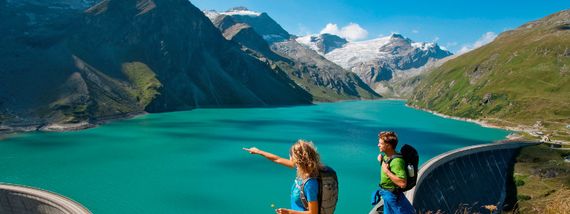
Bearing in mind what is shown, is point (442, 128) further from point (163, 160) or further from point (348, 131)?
point (163, 160)

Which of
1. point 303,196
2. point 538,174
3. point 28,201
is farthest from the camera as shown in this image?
point 538,174

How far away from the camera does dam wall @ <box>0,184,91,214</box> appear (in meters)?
38.8

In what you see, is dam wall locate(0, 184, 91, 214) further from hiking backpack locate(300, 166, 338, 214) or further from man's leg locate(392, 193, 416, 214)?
hiking backpack locate(300, 166, 338, 214)

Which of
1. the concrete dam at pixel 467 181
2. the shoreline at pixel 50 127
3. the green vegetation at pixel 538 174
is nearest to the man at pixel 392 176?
the concrete dam at pixel 467 181

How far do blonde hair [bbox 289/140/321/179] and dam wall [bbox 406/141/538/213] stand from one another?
121 feet

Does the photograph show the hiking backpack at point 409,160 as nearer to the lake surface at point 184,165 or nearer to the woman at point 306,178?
the woman at point 306,178

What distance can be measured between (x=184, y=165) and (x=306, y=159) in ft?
266

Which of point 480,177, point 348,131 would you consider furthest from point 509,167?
point 348,131

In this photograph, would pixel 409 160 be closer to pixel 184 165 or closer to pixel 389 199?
pixel 389 199

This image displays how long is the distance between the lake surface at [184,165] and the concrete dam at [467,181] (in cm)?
1002

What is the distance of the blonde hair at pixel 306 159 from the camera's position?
8320mm

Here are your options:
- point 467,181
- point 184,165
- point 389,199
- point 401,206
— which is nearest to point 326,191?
point 389,199

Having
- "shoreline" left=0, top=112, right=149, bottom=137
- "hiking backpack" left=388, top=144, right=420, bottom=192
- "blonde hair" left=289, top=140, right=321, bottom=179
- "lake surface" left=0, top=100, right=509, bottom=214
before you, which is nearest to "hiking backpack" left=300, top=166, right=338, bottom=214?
"blonde hair" left=289, top=140, right=321, bottom=179

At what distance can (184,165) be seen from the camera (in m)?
85.5
